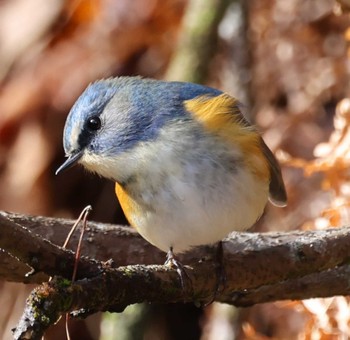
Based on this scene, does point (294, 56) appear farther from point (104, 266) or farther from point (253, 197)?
point (104, 266)

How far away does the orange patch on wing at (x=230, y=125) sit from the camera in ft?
7.70

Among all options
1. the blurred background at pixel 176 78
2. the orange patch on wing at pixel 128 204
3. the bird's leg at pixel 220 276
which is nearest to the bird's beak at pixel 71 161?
the orange patch on wing at pixel 128 204

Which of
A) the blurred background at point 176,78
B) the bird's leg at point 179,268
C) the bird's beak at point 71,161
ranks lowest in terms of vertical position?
the blurred background at point 176,78

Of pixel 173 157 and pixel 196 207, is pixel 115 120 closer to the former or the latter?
pixel 173 157

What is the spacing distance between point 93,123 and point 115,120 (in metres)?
0.07

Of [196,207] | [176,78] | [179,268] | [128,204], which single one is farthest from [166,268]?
[176,78]

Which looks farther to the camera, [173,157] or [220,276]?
[220,276]

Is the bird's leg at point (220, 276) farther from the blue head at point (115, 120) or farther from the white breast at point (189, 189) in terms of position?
the blue head at point (115, 120)

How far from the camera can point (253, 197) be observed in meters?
2.37

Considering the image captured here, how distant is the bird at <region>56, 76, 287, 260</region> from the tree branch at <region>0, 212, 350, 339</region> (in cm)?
13

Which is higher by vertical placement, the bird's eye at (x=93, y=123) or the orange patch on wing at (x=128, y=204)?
the bird's eye at (x=93, y=123)

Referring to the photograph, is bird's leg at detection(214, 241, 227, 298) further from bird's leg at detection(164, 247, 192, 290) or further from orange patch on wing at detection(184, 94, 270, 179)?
orange patch on wing at detection(184, 94, 270, 179)

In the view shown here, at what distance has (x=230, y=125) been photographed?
240 cm

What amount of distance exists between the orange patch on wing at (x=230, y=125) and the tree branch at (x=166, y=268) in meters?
0.25
